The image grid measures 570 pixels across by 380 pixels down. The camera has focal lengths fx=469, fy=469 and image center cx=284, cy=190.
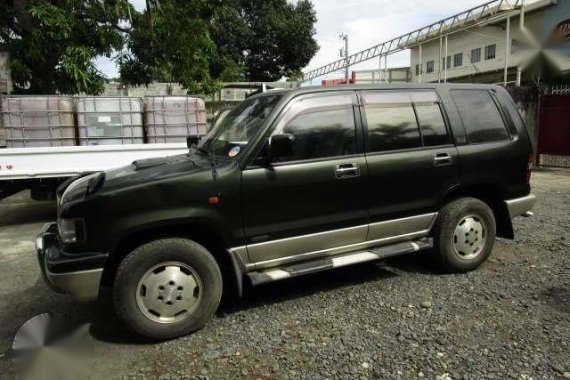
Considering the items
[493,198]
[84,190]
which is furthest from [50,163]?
[493,198]

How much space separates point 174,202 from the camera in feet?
11.2

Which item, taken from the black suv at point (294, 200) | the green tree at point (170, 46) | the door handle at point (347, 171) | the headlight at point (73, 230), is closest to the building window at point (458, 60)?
the green tree at point (170, 46)

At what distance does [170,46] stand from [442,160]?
713 centimetres

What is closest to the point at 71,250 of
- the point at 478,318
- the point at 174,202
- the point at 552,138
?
the point at 174,202

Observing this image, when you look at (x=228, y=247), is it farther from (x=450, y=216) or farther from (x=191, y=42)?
(x=191, y=42)

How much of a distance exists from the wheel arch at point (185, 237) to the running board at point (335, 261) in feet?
0.60

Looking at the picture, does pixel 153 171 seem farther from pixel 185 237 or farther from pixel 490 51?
pixel 490 51

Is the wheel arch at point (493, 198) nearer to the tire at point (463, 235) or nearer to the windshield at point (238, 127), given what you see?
the tire at point (463, 235)

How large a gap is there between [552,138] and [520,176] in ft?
28.1

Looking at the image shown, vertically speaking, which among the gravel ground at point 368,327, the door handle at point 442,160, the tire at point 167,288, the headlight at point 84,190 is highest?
the door handle at point 442,160

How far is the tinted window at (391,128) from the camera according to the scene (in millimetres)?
4168

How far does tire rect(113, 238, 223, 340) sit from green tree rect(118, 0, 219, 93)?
281 inches

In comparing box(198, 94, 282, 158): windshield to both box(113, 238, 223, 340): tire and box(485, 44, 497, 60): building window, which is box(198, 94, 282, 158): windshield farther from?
box(485, 44, 497, 60): building window

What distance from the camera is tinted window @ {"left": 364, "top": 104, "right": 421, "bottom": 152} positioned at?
417cm
